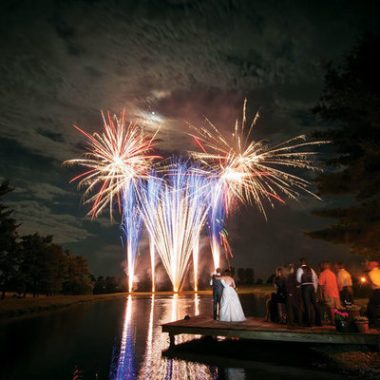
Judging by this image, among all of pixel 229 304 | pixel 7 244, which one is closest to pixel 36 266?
pixel 7 244

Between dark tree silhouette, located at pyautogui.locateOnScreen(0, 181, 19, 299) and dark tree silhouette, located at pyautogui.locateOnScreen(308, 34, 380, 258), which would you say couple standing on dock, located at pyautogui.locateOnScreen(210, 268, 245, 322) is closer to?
dark tree silhouette, located at pyautogui.locateOnScreen(308, 34, 380, 258)

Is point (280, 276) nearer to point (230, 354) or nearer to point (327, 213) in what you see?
point (230, 354)

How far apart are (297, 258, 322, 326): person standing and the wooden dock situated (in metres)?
0.54

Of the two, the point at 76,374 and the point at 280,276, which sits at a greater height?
the point at 280,276

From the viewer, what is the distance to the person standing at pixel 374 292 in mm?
12127

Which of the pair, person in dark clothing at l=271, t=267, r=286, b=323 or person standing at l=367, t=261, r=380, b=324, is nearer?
person standing at l=367, t=261, r=380, b=324

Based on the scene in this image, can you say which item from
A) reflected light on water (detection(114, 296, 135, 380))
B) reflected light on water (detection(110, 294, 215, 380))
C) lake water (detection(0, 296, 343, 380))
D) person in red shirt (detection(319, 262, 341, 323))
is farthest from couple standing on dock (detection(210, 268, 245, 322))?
reflected light on water (detection(114, 296, 135, 380))

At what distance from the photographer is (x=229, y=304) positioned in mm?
15109

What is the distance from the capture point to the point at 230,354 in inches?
511

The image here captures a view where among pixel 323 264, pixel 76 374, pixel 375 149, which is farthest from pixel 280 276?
pixel 76 374

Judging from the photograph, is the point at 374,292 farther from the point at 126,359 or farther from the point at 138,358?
the point at 126,359

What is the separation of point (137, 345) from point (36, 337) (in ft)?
21.3

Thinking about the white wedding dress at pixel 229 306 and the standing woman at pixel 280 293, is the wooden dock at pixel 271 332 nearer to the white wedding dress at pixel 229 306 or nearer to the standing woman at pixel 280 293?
the white wedding dress at pixel 229 306

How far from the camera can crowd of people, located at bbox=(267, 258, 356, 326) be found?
13.3 metres
